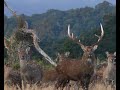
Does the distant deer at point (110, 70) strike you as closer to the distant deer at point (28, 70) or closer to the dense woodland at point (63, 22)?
the distant deer at point (28, 70)

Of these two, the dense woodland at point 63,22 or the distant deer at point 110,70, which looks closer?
the distant deer at point 110,70

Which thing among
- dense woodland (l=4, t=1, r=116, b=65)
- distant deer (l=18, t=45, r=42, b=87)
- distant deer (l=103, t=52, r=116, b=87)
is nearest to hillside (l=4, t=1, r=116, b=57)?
dense woodland (l=4, t=1, r=116, b=65)

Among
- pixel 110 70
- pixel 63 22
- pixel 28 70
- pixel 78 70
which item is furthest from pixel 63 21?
pixel 78 70

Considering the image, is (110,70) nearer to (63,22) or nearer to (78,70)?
(78,70)

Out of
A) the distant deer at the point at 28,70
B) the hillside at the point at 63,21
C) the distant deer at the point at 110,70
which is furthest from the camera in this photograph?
the hillside at the point at 63,21

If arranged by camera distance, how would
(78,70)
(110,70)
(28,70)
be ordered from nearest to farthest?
(78,70), (28,70), (110,70)

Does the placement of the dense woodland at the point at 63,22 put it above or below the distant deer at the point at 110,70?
above

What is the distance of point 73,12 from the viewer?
54750mm

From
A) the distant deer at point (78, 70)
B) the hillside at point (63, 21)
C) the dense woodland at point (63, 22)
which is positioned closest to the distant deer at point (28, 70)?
the distant deer at point (78, 70)

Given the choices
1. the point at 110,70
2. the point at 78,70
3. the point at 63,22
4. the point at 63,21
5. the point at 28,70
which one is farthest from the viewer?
the point at 63,21

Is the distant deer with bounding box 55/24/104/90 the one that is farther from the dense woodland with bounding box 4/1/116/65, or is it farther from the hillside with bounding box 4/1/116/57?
the hillside with bounding box 4/1/116/57

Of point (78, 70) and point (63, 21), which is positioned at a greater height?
point (63, 21)
